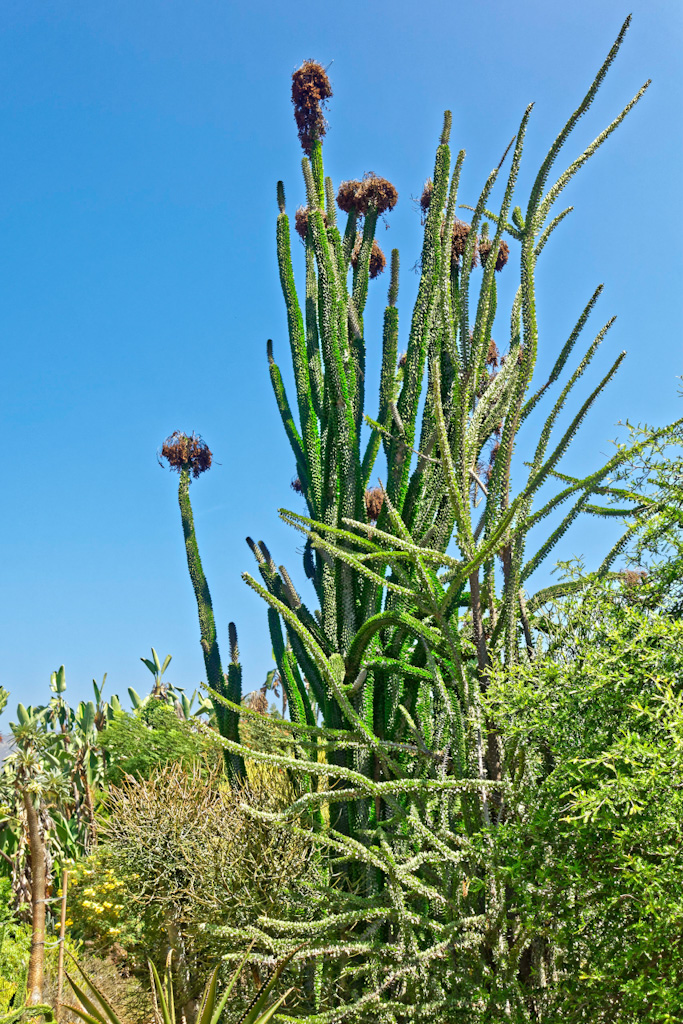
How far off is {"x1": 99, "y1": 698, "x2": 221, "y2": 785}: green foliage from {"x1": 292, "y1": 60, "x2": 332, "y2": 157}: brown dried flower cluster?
9386 mm

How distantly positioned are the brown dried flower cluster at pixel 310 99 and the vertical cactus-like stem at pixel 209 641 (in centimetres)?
369

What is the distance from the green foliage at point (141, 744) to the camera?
14.2 meters

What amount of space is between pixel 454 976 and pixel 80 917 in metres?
9.52

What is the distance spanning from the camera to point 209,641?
7637mm

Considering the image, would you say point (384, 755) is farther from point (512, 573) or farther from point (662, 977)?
point (662, 977)

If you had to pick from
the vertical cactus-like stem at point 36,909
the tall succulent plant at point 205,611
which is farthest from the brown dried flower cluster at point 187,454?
the vertical cactus-like stem at point 36,909

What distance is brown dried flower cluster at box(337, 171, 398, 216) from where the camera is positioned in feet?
25.7

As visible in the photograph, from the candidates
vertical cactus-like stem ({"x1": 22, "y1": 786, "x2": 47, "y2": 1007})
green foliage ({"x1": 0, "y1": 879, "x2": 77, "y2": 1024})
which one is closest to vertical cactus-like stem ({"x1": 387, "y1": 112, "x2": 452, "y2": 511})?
vertical cactus-like stem ({"x1": 22, "y1": 786, "x2": 47, "y2": 1007})

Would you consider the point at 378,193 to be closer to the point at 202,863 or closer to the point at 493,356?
the point at 493,356

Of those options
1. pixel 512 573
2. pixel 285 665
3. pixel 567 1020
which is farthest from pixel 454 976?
pixel 285 665

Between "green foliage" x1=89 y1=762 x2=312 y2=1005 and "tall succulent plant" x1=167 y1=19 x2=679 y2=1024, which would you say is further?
"green foliage" x1=89 y1=762 x2=312 y2=1005

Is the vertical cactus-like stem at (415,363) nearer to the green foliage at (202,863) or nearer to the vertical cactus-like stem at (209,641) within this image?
the vertical cactus-like stem at (209,641)

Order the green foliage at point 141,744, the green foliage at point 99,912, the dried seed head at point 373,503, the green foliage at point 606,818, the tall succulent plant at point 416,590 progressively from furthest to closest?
the green foliage at point 141,744 < the green foliage at point 99,912 < the dried seed head at point 373,503 < the tall succulent plant at point 416,590 < the green foliage at point 606,818

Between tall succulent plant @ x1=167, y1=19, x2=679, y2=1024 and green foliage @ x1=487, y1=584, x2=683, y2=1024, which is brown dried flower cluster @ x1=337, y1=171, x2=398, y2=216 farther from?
green foliage @ x1=487, y1=584, x2=683, y2=1024
